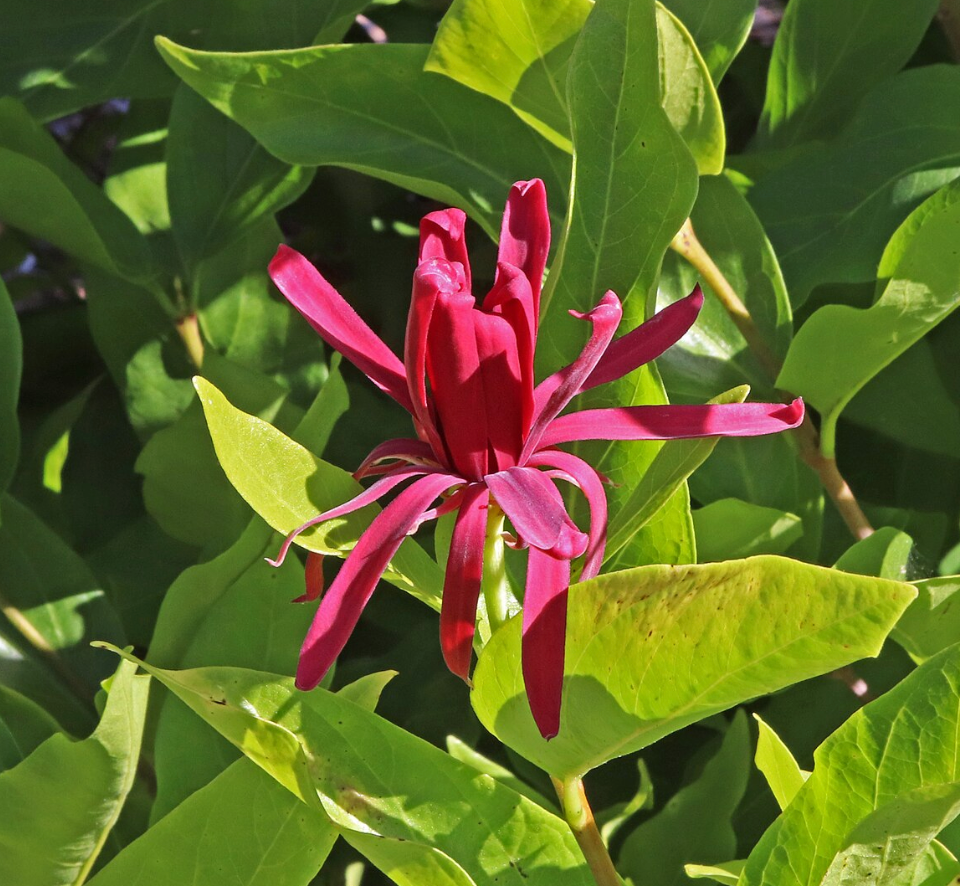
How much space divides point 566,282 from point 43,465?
1.77 ft

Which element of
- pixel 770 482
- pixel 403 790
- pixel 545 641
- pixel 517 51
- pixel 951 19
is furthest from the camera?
pixel 951 19

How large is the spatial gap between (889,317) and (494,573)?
0.28 metres

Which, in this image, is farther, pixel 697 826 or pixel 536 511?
pixel 697 826

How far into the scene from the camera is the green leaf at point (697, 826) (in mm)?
651

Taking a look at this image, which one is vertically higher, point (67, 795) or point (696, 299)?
point (696, 299)

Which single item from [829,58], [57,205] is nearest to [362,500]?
Result: [57,205]

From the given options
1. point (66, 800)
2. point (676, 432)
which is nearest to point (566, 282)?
point (676, 432)

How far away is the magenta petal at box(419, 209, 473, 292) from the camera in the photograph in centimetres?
42

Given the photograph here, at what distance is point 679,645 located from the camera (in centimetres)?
38

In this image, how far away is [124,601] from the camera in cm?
86

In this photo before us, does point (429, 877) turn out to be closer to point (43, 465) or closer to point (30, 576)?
point (30, 576)

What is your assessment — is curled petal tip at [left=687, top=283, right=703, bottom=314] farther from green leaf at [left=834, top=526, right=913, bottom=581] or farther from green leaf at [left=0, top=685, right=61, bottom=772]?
green leaf at [left=0, top=685, right=61, bottom=772]

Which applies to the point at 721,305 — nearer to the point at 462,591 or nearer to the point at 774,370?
the point at 774,370

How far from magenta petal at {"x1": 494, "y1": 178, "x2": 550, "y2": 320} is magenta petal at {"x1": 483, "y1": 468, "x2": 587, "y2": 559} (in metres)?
0.08
